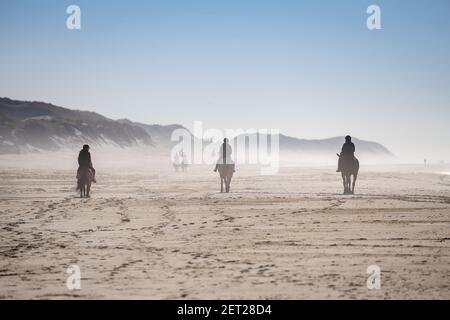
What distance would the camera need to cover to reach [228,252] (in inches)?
307

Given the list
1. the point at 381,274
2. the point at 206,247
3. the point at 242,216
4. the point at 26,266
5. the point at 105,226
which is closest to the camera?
the point at 381,274

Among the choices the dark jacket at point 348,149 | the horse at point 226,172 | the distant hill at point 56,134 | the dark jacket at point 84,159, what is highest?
the distant hill at point 56,134

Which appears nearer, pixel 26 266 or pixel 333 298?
pixel 333 298

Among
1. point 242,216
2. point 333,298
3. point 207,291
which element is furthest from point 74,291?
point 242,216

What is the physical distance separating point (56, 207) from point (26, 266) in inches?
337

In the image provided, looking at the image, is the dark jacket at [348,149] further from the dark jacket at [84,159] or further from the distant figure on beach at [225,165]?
the dark jacket at [84,159]

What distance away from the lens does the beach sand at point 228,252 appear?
221 inches

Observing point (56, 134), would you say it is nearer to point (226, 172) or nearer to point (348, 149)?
point (226, 172)

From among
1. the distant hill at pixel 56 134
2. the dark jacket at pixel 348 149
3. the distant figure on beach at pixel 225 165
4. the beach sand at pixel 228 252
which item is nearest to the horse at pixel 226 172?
the distant figure on beach at pixel 225 165

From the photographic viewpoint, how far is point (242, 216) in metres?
12.6

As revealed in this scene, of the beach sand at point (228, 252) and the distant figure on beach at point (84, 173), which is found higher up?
the distant figure on beach at point (84, 173)

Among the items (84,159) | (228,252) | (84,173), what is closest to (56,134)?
(84,159)

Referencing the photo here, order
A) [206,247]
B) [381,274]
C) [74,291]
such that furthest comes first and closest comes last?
[206,247]
[381,274]
[74,291]
